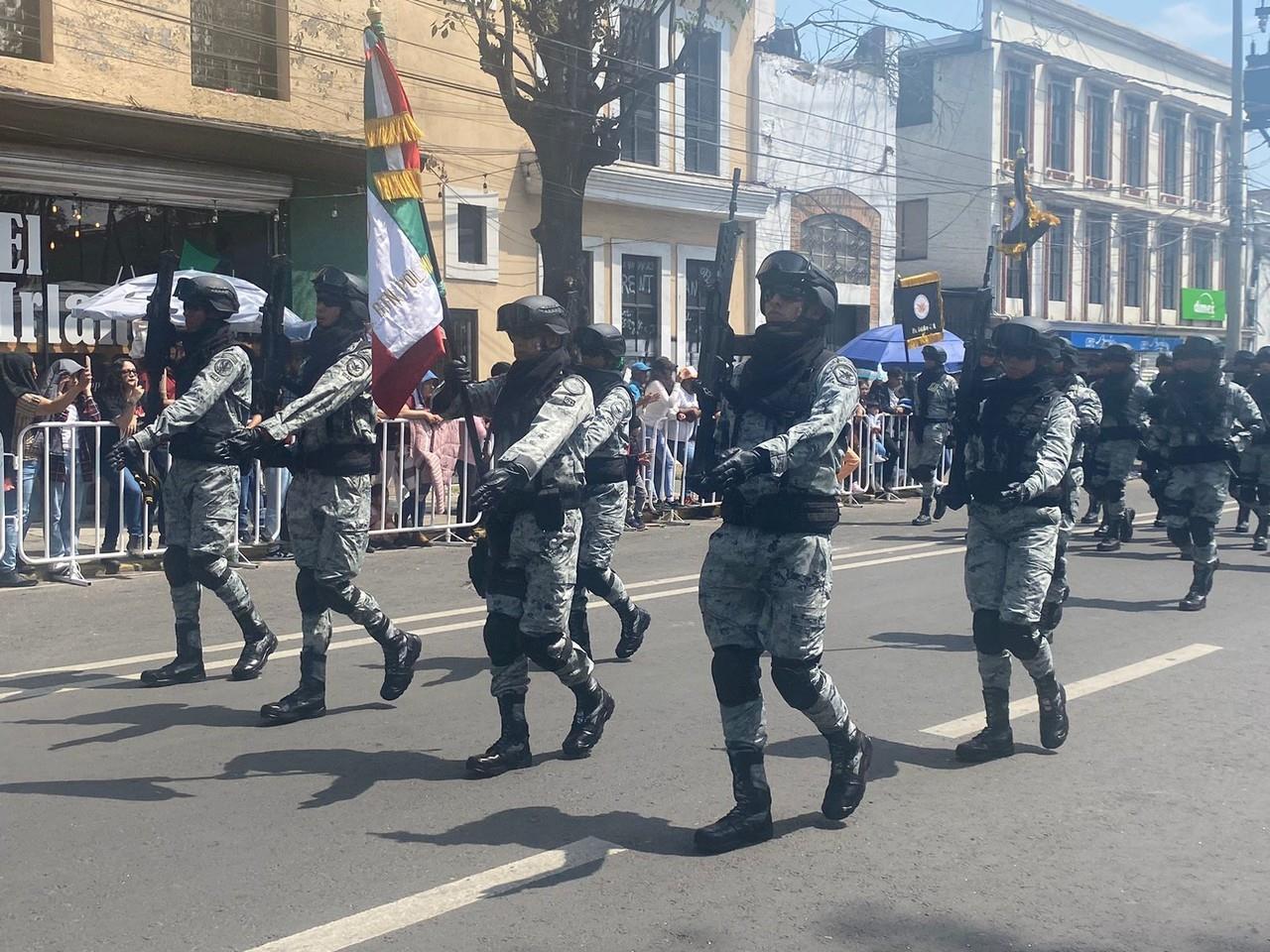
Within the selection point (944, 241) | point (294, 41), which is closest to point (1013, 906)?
point (294, 41)

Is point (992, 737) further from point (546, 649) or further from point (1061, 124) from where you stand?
point (1061, 124)

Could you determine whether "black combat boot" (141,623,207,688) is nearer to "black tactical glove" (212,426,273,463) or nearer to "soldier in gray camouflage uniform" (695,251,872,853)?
"black tactical glove" (212,426,273,463)

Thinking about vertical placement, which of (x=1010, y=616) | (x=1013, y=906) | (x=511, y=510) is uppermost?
(x=511, y=510)

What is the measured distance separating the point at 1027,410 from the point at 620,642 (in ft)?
9.19

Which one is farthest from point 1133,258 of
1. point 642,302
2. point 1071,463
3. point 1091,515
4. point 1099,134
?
point 1071,463

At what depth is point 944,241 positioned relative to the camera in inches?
1347

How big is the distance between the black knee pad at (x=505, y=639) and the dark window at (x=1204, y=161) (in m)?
44.0

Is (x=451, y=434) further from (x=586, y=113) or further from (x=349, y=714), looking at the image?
(x=349, y=714)

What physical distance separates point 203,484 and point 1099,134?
121 ft

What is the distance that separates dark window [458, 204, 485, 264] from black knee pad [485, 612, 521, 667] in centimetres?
1461

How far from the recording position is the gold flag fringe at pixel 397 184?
6.11 metres

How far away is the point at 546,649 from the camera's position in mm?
5258

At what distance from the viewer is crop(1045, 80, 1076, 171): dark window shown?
36406mm

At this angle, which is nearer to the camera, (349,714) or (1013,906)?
(1013,906)
